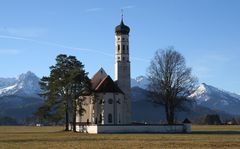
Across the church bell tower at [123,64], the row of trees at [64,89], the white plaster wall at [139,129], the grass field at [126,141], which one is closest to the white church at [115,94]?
the church bell tower at [123,64]

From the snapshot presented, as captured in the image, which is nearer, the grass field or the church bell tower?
the grass field

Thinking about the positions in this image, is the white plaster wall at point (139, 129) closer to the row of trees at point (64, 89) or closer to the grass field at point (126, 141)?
the row of trees at point (64, 89)

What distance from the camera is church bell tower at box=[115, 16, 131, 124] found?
96.8m

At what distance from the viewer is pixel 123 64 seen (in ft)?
322

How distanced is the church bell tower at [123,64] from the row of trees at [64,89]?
40.6 feet

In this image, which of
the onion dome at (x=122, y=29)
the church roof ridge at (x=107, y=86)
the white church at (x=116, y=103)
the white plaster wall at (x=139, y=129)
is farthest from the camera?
the onion dome at (x=122, y=29)

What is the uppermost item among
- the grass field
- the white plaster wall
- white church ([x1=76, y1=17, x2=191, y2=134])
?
white church ([x1=76, y1=17, x2=191, y2=134])

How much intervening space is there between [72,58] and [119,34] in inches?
593

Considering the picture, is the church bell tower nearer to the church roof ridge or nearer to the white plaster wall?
the church roof ridge

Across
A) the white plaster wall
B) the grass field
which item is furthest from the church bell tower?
the grass field

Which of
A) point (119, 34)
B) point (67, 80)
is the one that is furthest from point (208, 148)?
point (119, 34)

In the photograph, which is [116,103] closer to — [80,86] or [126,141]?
[80,86]

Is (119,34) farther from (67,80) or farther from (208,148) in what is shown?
(208,148)

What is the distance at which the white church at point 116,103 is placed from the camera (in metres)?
79.8
